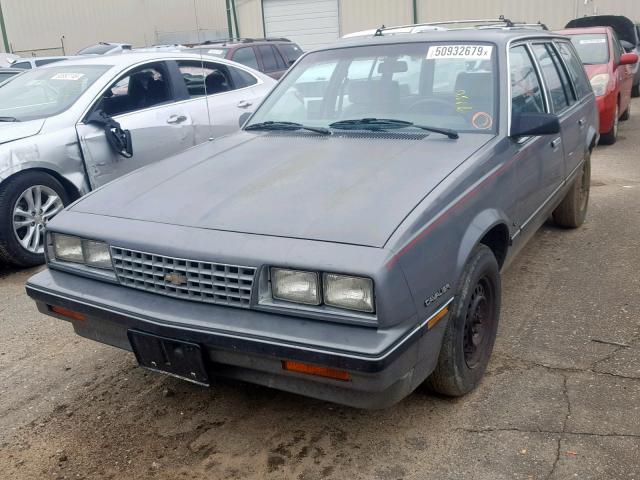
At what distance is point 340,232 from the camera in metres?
2.47

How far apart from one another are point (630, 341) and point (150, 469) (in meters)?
2.57

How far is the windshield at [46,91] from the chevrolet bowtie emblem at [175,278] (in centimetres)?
340

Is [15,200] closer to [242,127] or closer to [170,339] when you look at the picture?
[242,127]

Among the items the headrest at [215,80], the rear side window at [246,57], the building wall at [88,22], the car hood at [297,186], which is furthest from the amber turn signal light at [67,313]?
the building wall at [88,22]

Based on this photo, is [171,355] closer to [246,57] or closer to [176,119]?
[176,119]

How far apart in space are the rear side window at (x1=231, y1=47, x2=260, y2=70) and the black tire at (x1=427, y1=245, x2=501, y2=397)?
7730 mm

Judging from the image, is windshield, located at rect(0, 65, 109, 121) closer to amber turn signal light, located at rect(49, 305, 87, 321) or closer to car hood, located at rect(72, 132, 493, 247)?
car hood, located at rect(72, 132, 493, 247)

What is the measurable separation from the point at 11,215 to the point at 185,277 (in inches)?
118

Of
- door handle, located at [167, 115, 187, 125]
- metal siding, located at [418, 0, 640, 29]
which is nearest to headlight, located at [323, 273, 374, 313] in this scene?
door handle, located at [167, 115, 187, 125]

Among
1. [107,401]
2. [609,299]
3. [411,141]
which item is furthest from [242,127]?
[609,299]

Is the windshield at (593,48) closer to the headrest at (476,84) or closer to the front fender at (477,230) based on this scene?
the headrest at (476,84)

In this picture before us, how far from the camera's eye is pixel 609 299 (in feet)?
13.4

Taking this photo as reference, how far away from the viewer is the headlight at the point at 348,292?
91.0 inches

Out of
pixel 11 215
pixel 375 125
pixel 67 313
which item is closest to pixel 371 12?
pixel 11 215
